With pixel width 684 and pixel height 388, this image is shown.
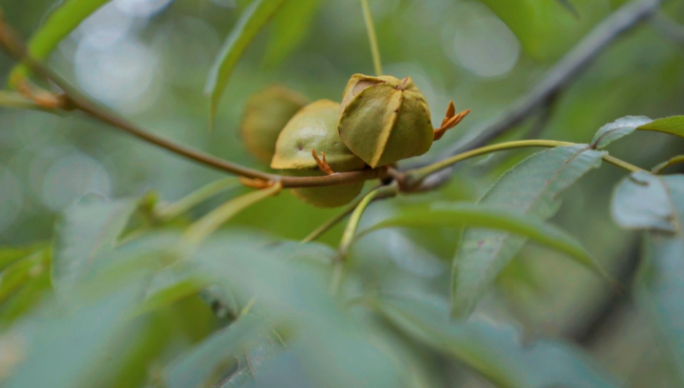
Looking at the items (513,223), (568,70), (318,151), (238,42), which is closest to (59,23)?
(238,42)

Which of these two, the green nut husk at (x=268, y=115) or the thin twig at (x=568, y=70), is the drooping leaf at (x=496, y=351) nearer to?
the green nut husk at (x=268, y=115)

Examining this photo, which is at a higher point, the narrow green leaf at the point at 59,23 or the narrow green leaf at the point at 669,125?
the narrow green leaf at the point at 669,125

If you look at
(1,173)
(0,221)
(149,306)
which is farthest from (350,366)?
(1,173)

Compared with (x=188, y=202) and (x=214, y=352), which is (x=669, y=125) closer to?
(x=214, y=352)

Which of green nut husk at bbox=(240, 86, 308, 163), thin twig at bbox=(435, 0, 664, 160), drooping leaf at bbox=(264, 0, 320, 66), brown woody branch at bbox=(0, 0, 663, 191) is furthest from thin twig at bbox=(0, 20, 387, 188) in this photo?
thin twig at bbox=(435, 0, 664, 160)

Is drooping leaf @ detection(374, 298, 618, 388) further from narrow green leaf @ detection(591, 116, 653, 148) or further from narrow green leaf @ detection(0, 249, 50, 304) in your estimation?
narrow green leaf @ detection(0, 249, 50, 304)

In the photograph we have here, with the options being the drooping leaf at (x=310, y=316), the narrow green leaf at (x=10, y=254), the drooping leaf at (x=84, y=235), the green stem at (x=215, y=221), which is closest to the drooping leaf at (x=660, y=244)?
the drooping leaf at (x=310, y=316)
